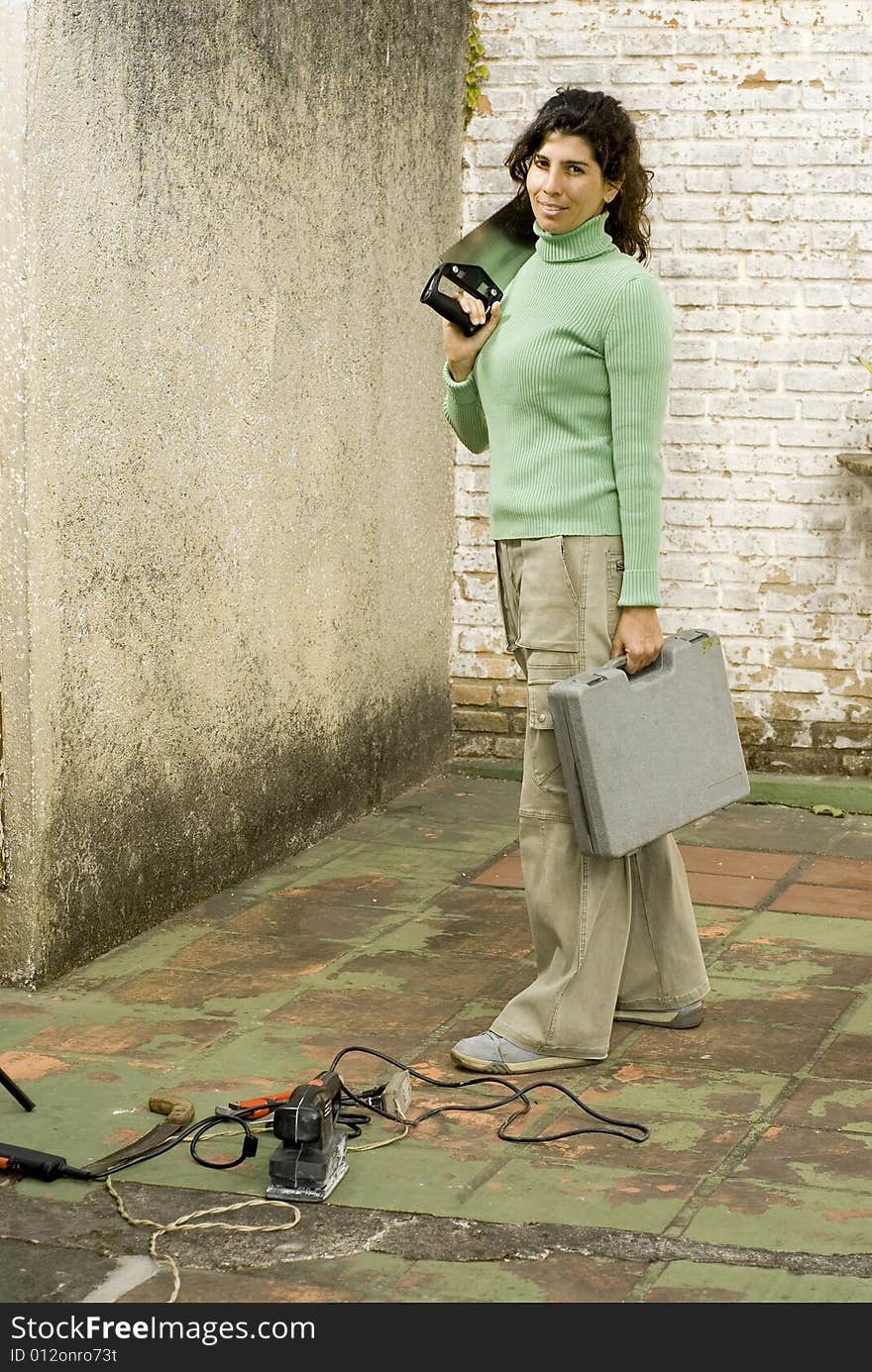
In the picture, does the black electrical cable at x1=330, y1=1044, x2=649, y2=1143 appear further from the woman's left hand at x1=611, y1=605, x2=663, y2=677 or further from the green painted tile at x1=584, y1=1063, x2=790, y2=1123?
the woman's left hand at x1=611, y1=605, x2=663, y2=677

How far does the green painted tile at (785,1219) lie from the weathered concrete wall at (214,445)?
1.88 m

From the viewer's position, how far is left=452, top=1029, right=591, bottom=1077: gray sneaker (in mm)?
3932

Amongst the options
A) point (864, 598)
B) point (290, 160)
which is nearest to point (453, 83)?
point (290, 160)

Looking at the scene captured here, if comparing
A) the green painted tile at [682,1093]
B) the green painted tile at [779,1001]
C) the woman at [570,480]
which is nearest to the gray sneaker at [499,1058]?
the woman at [570,480]

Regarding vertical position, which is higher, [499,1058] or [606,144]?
[606,144]

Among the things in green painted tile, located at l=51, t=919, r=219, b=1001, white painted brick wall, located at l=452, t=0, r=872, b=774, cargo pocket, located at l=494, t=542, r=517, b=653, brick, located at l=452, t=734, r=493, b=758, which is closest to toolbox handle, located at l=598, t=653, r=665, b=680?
cargo pocket, located at l=494, t=542, r=517, b=653

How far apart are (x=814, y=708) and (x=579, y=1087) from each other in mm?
2925

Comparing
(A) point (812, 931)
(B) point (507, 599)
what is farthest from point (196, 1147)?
(A) point (812, 931)

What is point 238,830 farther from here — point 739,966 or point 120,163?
point 120,163

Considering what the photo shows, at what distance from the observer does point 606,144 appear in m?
3.84

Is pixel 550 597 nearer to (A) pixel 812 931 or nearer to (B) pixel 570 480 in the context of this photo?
(B) pixel 570 480

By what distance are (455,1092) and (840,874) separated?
217 centimetres

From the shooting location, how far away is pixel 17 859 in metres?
4.46

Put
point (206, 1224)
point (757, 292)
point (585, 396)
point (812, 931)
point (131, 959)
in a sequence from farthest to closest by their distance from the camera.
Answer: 1. point (757, 292)
2. point (812, 931)
3. point (131, 959)
4. point (585, 396)
5. point (206, 1224)
